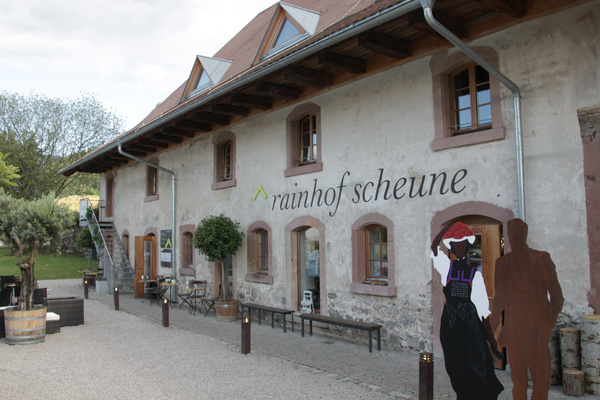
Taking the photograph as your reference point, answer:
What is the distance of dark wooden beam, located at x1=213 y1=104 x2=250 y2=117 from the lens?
12.4m

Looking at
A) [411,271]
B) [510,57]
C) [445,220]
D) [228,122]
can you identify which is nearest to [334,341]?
[411,271]

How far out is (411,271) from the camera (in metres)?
8.62

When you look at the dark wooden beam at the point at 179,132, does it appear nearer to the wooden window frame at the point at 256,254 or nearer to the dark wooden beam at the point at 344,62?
the wooden window frame at the point at 256,254

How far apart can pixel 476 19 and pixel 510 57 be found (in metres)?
0.89

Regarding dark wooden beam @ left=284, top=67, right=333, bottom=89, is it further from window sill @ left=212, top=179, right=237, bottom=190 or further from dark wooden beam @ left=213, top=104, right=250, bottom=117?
window sill @ left=212, top=179, right=237, bottom=190

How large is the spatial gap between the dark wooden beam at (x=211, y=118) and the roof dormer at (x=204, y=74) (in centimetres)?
163

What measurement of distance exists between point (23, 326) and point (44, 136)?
28322 millimetres

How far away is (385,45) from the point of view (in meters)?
8.35

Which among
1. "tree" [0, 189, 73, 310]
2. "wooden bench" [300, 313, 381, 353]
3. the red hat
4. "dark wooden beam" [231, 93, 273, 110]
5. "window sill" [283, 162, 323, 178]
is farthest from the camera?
"dark wooden beam" [231, 93, 273, 110]

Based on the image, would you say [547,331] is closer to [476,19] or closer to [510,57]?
[510,57]

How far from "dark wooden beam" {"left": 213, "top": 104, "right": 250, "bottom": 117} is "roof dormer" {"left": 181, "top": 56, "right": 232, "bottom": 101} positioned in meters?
2.39

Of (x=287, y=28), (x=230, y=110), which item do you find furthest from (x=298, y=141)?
(x=287, y=28)

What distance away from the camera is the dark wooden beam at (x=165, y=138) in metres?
15.5

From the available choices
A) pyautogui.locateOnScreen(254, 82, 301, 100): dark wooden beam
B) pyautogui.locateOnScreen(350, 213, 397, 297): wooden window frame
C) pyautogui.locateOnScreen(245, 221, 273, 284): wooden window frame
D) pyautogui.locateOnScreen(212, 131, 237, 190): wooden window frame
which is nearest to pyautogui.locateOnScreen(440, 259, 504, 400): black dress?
pyautogui.locateOnScreen(350, 213, 397, 297): wooden window frame
